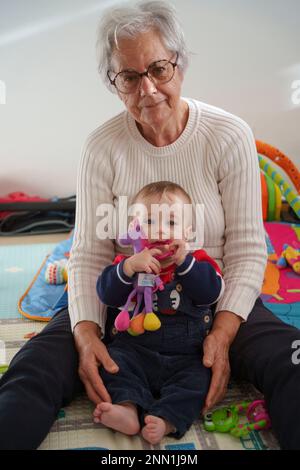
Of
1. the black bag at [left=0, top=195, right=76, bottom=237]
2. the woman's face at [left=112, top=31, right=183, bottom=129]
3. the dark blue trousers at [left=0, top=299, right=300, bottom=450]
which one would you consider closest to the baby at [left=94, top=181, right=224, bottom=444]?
the dark blue trousers at [left=0, top=299, right=300, bottom=450]

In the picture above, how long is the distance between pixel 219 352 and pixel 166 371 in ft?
0.46

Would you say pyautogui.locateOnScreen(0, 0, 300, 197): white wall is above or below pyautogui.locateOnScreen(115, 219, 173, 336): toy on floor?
above

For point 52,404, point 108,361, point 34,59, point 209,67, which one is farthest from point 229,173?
point 34,59

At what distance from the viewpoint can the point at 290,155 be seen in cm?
341

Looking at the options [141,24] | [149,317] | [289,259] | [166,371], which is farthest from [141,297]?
[289,259]

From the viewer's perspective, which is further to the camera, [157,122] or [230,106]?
[230,106]

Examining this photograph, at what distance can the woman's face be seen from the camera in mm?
1438

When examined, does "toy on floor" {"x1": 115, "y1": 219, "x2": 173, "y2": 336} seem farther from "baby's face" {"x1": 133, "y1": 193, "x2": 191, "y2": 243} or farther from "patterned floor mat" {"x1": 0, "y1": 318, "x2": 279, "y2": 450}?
"patterned floor mat" {"x1": 0, "y1": 318, "x2": 279, "y2": 450}

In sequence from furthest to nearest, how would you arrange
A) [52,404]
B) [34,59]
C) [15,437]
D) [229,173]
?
[34,59] → [229,173] → [52,404] → [15,437]

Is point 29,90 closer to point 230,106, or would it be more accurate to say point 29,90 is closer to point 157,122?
point 230,106

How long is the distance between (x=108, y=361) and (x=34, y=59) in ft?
7.76

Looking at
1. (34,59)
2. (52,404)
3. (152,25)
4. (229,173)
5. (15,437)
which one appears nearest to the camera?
(15,437)

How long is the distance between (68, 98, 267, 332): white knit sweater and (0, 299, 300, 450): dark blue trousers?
101mm

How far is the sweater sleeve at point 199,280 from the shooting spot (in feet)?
4.41
